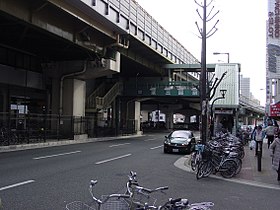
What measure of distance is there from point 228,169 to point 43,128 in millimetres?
18428

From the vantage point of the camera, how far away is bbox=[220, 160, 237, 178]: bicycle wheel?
12680 millimetres

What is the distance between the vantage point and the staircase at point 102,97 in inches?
1634

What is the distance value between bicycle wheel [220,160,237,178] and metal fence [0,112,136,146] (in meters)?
14.9

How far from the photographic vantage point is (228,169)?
41.6 feet

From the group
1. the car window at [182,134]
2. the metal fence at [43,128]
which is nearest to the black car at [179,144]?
the car window at [182,134]

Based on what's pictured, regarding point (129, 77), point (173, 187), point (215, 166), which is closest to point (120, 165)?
point (215, 166)

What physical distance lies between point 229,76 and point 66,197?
35.6 meters

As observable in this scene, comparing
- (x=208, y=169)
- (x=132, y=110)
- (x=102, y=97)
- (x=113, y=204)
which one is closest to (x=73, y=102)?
(x=102, y=97)

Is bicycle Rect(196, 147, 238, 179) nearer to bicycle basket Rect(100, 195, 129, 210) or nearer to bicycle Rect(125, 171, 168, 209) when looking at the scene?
bicycle Rect(125, 171, 168, 209)

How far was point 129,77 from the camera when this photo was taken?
1984 inches

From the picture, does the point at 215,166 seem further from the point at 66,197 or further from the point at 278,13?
the point at 278,13

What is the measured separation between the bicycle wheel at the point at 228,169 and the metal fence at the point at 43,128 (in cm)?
1490

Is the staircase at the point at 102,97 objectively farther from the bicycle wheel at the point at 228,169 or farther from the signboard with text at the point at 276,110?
the bicycle wheel at the point at 228,169

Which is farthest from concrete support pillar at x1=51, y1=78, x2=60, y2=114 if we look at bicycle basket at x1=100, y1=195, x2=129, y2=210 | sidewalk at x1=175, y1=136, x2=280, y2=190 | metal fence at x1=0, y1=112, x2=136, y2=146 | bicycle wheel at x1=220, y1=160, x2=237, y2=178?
bicycle basket at x1=100, y1=195, x2=129, y2=210
